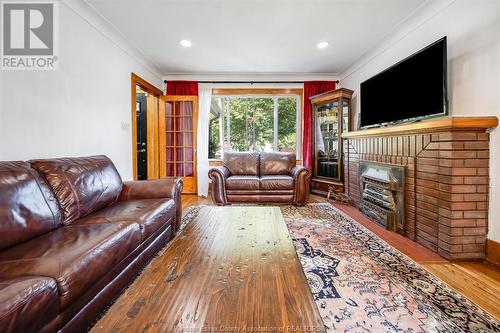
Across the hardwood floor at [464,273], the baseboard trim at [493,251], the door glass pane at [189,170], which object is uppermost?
the door glass pane at [189,170]

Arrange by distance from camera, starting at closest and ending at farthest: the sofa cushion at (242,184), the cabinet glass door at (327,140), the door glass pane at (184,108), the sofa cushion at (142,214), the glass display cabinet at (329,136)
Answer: the sofa cushion at (142,214)
the sofa cushion at (242,184)
the glass display cabinet at (329,136)
the cabinet glass door at (327,140)
the door glass pane at (184,108)

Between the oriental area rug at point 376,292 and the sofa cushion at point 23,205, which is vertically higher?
the sofa cushion at point 23,205

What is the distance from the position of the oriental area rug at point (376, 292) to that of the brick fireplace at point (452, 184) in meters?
0.44

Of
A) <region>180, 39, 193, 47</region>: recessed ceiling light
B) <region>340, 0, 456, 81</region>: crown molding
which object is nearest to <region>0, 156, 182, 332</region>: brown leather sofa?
<region>180, 39, 193, 47</region>: recessed ceiling light

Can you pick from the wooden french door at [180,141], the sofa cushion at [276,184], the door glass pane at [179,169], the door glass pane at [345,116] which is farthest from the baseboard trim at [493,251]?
the door glass pane at [179,169]

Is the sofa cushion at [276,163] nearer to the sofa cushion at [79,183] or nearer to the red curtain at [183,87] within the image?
the red curtain at [183,87]

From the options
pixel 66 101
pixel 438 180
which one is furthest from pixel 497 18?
pixel 66 101

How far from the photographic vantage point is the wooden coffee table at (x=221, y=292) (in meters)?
0.79

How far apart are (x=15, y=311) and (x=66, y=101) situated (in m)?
2.25

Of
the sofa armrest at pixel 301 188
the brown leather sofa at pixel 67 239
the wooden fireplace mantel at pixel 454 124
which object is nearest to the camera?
the brown leather sofa at pixel 67 239

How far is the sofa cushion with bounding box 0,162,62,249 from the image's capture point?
1.36m

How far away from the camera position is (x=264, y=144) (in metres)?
5.53

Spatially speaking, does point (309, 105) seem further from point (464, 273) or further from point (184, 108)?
point (464, 273)

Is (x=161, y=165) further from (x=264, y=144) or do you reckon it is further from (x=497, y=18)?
(x=497, y=18)
